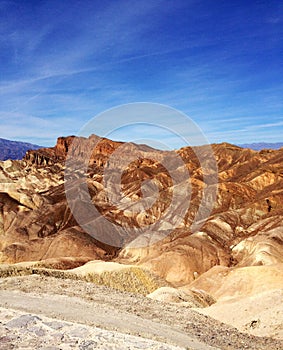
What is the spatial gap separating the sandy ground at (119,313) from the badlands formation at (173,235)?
816 millimetres

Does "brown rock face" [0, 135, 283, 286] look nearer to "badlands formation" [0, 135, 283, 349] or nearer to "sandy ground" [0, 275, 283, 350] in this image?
"badlands formation" [0, 135, 283, 349]

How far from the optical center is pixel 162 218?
232ft

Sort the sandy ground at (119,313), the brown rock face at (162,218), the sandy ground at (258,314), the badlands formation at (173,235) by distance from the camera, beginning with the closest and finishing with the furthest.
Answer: the sandy ground at (119,313), the sandy ground at (258,314), the badlands formation at (173,235), the brown rock face at (162,218)

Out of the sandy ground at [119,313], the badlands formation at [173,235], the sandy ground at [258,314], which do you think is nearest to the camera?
the sandy ground at [119,313]

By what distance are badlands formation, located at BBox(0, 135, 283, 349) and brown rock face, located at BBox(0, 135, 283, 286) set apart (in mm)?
181

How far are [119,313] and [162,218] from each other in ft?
192

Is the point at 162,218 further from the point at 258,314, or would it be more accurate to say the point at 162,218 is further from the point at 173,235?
the point at 258,314

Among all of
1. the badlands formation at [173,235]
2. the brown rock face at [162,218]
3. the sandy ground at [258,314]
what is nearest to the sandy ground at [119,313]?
the badlands formation at [173,235]

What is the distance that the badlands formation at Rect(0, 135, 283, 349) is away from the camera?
2617cm

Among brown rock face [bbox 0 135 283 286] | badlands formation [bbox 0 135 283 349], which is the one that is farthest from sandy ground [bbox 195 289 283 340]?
brown rock face [bbox 0 135 283 286]

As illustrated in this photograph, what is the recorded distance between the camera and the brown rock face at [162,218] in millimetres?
50500

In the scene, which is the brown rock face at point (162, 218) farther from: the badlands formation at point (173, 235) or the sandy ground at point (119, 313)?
the sandy ground at point (119, 313)

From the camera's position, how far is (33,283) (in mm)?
15555

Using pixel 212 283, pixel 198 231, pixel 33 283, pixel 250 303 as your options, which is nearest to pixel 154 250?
pixel 198 231
